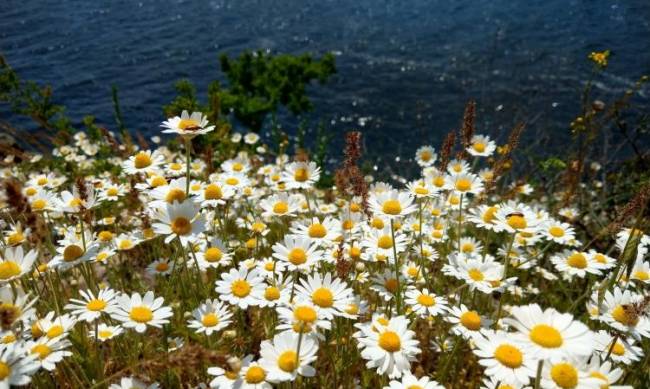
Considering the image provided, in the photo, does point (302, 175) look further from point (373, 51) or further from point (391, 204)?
point (373, 51)

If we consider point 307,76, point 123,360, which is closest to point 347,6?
point 307,76

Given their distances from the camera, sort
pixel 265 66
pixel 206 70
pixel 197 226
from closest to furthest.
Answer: pixel 197 226
pixel 265 66
pixel 206 70

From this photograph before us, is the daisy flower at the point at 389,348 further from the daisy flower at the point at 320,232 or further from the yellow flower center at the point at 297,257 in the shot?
the daisy flower at the point at 320,232

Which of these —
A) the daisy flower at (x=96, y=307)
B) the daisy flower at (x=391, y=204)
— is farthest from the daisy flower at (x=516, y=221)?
the daisy flower at (x=96, y=307)

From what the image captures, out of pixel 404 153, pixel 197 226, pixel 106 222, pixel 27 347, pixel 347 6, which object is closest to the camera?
pixel 27 347

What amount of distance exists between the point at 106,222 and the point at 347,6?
626 inches

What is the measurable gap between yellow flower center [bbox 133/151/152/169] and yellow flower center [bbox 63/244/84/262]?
51 cm

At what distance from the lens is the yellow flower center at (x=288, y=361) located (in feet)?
5.29

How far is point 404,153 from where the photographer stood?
9422mm

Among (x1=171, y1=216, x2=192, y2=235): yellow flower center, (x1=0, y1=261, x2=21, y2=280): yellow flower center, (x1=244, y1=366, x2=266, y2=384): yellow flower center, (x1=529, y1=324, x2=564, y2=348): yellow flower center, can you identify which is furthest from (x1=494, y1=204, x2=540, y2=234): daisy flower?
(x1=0, y1=261, x2=21, y2=280): yellow flower center

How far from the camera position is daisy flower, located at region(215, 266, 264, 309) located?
198 cm

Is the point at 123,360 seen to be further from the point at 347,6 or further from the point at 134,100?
the point at 347,6

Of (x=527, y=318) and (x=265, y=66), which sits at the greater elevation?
(x=527, y=318)

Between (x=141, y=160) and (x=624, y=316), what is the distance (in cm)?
216
